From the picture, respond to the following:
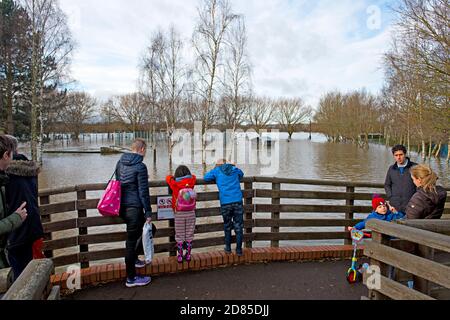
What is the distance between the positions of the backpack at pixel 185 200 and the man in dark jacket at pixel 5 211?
1.74 m

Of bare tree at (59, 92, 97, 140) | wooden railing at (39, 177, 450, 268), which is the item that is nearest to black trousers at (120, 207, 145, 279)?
wooden railing at (39, 177, 450, 268)

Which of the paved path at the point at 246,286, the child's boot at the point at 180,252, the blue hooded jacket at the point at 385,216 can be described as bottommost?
the paved path at the point at 246,286

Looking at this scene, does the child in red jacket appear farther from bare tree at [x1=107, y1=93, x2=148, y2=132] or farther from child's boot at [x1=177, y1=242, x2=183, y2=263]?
bare tree at [x1=107, y1=93, x2=148, y2=132]

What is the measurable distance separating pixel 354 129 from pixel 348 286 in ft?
190

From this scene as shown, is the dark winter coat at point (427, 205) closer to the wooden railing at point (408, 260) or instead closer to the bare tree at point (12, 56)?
the wooden railing at point (408, 260)

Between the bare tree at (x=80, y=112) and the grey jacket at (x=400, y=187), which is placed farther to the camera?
the bare tree at (x=80, y=112)

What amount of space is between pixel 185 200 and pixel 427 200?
2742 mm

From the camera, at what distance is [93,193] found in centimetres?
1288

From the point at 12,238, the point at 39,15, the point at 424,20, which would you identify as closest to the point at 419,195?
the point at 12,238

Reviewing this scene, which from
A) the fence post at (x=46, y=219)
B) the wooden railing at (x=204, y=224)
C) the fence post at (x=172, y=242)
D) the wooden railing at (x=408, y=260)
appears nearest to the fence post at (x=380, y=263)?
the wooden railing at (x=408, y=260)

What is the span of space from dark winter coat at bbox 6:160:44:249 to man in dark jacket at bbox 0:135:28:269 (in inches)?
3.3

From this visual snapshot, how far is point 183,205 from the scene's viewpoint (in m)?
3.85

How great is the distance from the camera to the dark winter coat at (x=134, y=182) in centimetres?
337
